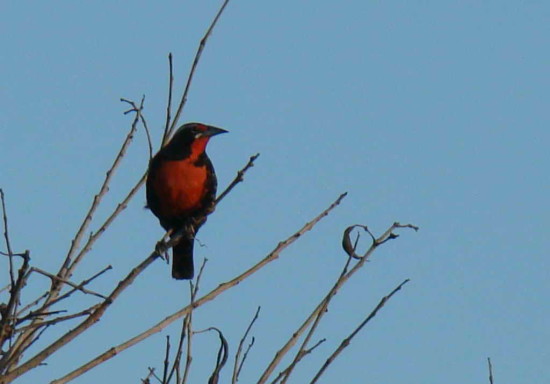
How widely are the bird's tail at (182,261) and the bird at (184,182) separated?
0.25 meters

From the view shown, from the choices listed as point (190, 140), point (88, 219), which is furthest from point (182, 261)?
point (88, 219)

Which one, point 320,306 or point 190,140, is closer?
point 320,306

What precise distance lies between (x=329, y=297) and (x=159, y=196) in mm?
2981

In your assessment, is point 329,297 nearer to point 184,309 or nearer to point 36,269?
point 184,309

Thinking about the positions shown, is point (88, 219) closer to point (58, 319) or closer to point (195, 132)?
point (58, 319)

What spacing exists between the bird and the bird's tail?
25 centimetres

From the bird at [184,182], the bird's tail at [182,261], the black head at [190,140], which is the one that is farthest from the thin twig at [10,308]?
the bird's tail at [182,261]

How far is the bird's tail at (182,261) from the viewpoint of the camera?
22.2ft

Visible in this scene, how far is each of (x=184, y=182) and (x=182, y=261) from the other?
71 centimetres

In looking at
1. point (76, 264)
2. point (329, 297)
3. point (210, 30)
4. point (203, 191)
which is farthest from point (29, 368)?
point (203, 191)

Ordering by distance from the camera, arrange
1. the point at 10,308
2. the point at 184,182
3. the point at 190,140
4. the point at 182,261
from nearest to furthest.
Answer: the point at 10,308 → the point at 184,182 → the point at 190,140 → the point at 182,261

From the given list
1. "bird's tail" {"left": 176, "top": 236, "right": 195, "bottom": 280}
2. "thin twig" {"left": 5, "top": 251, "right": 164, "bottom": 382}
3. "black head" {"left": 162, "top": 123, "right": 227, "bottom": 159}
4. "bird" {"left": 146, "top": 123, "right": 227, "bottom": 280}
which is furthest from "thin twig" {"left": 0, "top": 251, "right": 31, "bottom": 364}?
"bird's tail" {"left": 176, "top": 236, "right": 195, "bottom": 280}

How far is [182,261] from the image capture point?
6.76 metres

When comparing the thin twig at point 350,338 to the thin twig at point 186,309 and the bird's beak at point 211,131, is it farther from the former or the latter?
the bird's beak at point 211,131
